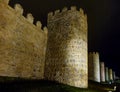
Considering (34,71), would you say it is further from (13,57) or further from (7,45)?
(7,45)

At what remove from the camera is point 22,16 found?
1161 cm

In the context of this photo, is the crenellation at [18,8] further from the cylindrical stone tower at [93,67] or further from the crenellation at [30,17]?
the cylindrical stone tower at [93,67]

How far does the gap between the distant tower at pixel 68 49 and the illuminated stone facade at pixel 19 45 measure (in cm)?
100

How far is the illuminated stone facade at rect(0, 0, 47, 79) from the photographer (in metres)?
9.77

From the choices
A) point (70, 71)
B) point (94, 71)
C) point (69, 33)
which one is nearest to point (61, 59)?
point (70, 71)

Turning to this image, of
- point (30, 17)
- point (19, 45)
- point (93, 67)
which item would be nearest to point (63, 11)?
point (30, 17)

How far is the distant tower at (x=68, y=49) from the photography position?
1217cm

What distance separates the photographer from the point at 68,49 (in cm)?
1274

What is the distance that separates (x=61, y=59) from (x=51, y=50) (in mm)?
1624

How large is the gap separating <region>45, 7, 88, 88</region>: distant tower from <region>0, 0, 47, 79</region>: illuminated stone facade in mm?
1001

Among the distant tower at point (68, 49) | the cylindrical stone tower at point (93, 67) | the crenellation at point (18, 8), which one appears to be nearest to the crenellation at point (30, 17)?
the crenellation at point (18, 8)

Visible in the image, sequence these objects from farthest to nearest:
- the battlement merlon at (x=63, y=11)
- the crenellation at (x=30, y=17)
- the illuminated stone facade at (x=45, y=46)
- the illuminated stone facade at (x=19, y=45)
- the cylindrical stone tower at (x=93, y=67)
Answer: the cylindrical stone tower at (x=93, y=67), the battlement merlon at (x=63, y=11), the crenellation at (x=30, y=17), the illuminated stone facade at (x=45, y=46), the illuminated stone facade at (x=19, y=45)

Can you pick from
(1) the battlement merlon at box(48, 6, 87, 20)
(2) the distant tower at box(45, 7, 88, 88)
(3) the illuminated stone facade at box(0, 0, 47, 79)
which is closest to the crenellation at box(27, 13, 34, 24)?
(3) the illuminated stone facade at box(0, 0, 47, 79)

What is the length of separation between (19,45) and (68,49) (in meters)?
4.12
